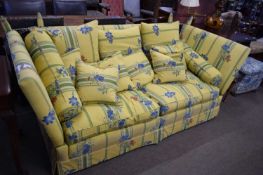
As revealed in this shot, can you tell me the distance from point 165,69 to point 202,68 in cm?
43

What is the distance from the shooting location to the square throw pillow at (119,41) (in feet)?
6.51

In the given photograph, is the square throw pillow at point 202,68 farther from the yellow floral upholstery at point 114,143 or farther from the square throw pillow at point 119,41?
the yellow floral upholstery at point 114,143

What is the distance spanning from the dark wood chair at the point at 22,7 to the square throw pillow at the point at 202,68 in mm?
1903

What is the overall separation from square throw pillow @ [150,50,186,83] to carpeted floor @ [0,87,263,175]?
54 cm

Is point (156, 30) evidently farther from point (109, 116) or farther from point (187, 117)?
point (109, 116)

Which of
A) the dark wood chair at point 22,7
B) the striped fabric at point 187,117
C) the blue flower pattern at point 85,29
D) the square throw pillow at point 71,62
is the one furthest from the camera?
the dark wood chair at point 22,7

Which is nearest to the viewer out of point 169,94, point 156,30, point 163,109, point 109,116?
point 109,116

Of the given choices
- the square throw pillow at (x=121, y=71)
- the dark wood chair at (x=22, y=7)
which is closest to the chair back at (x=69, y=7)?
the dark wood chair at (x=22, y=7)

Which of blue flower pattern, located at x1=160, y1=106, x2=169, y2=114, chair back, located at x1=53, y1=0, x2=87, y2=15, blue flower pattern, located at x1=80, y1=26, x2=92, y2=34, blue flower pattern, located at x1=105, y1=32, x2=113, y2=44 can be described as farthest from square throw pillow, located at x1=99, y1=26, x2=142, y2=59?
chair back, located at x1=53, y1=0, x2=87, y2=15

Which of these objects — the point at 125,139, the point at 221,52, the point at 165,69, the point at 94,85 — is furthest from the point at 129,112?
the point at 221,52

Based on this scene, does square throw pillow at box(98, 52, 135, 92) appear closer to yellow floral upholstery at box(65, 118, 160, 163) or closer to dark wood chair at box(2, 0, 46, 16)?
yellow floral upholstery at box(65, 118, 160, 163)

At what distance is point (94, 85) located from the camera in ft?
5.38

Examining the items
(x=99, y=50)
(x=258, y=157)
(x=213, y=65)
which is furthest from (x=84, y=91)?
(x=258, y=157)

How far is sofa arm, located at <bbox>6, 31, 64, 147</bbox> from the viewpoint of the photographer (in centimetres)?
117
